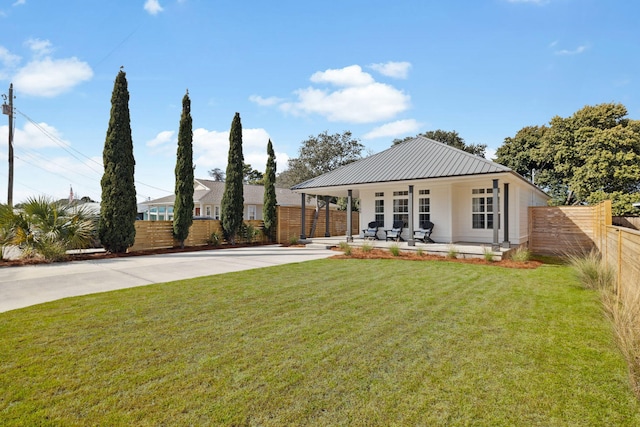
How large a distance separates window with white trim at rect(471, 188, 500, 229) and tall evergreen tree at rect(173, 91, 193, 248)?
1253 cm

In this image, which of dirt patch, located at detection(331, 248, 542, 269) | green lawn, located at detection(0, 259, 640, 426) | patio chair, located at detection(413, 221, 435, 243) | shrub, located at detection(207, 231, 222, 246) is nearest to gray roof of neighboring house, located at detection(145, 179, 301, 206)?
shrub, located at detection(207, 231, 222, 246)

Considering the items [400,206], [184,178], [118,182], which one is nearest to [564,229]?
[400,206]

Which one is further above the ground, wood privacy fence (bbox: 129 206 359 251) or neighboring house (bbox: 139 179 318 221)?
neighboring house (bbox: 139 179 318 221)

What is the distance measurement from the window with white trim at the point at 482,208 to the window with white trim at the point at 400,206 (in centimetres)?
280

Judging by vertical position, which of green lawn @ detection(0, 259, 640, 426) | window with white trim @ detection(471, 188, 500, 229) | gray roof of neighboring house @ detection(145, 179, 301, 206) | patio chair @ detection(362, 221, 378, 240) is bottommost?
green lawn @ detection(0, 259, 640, 426)

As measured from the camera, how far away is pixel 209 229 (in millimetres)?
16094

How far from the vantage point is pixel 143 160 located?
1307cm

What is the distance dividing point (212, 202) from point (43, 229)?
1649cm

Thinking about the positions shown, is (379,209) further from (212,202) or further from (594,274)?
(212,202)

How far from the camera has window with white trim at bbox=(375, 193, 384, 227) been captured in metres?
15.9

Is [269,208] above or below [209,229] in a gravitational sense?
above

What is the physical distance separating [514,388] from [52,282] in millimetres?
8464

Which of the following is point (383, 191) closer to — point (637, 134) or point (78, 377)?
point (78, 377)

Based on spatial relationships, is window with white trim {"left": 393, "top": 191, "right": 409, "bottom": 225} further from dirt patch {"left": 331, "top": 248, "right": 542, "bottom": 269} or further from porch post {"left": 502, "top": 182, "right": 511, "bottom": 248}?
porch post {"left": 502, "top": 182, "right": 511, "bottom": 248}
